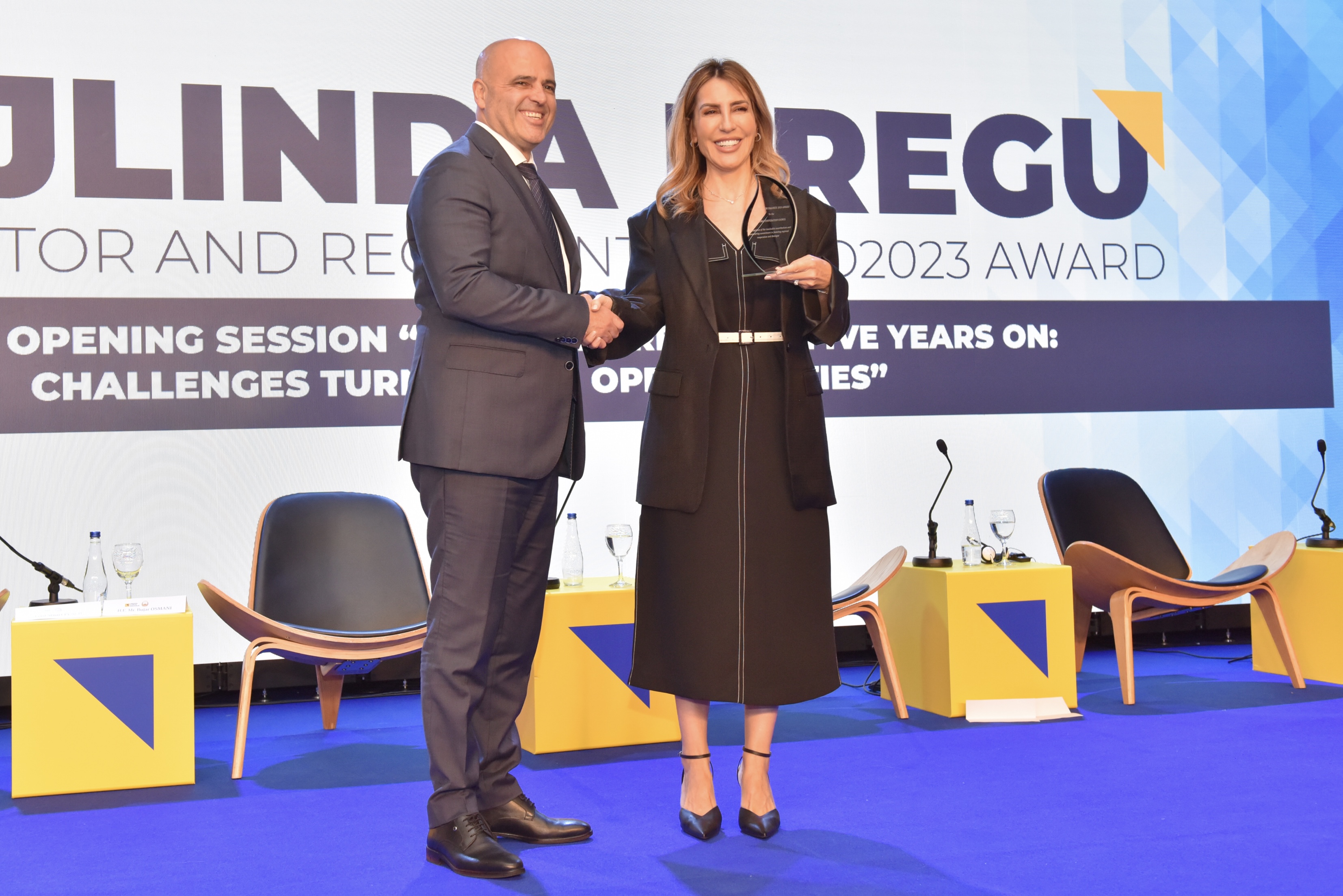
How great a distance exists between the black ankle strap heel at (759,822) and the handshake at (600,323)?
A: 1.02 m

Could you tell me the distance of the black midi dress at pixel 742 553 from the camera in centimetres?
267

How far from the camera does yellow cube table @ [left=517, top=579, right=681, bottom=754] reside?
3832 millimetres

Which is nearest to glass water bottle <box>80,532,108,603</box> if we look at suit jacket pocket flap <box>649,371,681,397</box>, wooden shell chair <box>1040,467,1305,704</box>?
suit jacket pocket flap <box>649,371,681,397</box>

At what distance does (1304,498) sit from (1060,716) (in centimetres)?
274

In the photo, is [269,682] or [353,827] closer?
[353,827]

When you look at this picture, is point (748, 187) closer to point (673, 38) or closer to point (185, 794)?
point (185, 794)

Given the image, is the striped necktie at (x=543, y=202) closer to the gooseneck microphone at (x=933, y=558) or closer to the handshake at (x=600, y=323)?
the handshake at (x=600, y=323)

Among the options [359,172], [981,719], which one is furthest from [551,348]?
[359,172]

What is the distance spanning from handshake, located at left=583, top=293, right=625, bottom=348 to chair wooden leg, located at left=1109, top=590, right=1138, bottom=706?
2669mm

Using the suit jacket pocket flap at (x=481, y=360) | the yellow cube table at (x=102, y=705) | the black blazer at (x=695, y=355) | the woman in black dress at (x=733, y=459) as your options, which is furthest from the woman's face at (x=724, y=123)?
the yellow cube table at (x=102, y=705)

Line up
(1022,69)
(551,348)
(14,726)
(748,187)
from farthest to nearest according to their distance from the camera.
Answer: (1022,69), (14,726), (748,187), (551,348)

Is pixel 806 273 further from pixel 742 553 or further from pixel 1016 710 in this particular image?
pixel 1016 710

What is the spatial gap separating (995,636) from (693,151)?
2.24 meters

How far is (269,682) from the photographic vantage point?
4891 mm
